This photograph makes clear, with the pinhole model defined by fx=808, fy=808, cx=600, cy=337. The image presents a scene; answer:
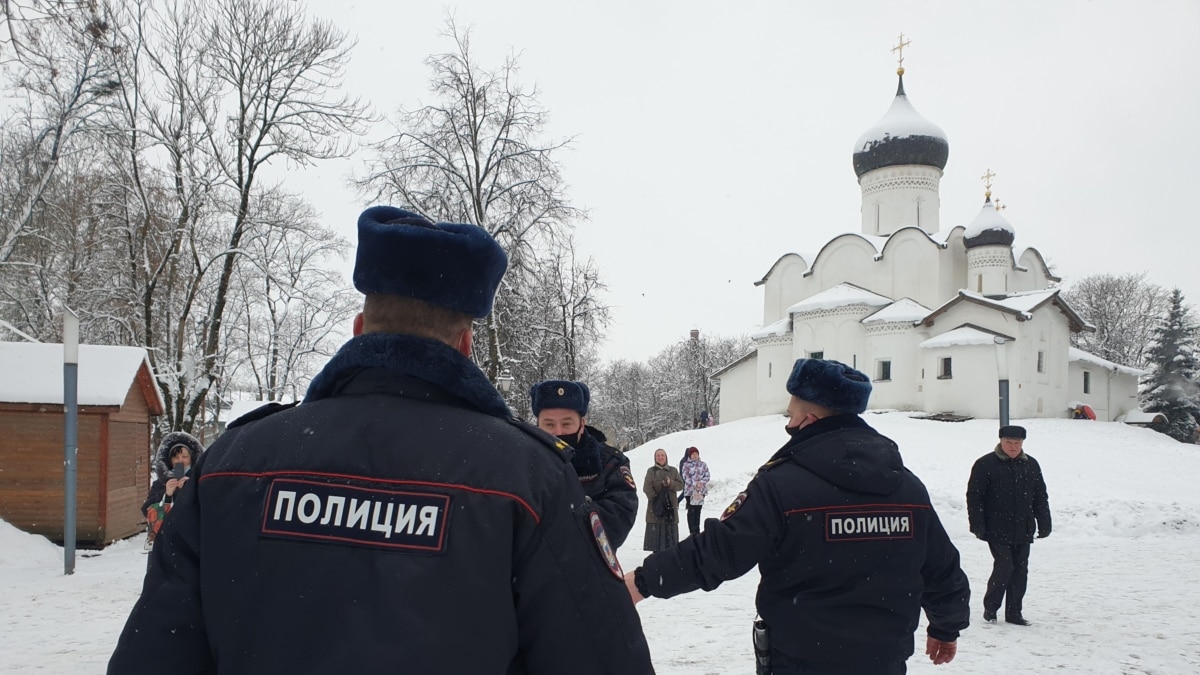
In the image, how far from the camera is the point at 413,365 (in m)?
1.61

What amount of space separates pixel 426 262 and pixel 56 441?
15.3m

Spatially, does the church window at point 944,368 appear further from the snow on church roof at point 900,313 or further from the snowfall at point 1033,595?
the snowfall at point 1033,595

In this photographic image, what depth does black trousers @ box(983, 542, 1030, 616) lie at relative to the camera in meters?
7.99

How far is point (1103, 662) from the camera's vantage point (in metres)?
Answer: 6.73

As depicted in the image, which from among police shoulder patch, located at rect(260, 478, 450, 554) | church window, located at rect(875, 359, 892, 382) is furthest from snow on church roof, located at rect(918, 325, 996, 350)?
police shoulder patch, located at rect(260, 478, 450, 554)

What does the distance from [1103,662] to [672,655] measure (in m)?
3.58

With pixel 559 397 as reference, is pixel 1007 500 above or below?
below

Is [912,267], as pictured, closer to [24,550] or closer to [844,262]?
[844,262]

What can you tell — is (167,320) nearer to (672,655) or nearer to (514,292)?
(514,292)

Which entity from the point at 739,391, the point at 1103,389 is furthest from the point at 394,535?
the point at 1103,389

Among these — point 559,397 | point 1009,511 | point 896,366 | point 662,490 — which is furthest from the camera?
point 896,366

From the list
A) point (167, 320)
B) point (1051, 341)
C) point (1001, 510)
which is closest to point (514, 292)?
point (167, 320)

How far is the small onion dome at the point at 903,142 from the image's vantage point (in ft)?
122

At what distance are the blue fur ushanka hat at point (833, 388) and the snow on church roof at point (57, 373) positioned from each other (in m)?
14.1
